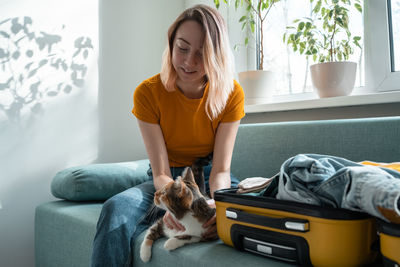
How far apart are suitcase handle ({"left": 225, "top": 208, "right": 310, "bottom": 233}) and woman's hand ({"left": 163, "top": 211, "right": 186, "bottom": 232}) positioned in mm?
186

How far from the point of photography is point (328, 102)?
1604mm

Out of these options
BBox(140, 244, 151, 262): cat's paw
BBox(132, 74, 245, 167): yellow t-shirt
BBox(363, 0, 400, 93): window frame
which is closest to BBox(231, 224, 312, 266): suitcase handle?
BBox(140, 244, 151, 262): cat's paw

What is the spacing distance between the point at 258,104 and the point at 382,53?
663mm

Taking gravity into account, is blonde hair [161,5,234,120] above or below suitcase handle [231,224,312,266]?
above

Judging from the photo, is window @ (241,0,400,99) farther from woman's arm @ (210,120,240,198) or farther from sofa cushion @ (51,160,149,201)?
sofa cushion @ (51,160,149,201)

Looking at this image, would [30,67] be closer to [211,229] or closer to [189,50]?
[189,50]

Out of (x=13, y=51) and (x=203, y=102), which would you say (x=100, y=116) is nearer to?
(x=13, y=51)

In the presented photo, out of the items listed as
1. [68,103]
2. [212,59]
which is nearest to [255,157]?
[212,59]

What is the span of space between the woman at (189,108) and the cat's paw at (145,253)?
0.12 metres

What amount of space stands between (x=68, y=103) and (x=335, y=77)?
1411 millimetres

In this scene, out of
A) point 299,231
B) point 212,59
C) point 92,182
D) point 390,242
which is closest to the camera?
point 390,242

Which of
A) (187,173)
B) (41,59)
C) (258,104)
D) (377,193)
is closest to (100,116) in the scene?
(41,59)

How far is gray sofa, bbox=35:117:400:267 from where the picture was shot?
1231mm

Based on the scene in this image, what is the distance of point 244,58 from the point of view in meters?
2.25
